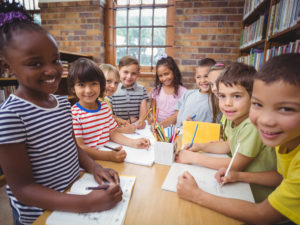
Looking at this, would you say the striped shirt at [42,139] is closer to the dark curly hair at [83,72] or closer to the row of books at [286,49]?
the dark curly hair at [83,72]

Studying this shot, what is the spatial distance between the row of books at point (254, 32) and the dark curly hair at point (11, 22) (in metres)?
2.29

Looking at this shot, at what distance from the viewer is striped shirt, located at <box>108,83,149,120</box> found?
1891 millimetres

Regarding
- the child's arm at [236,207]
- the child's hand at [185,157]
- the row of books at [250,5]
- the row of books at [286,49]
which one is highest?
the row of books at [250,5]

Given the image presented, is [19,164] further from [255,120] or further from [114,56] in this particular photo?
[114,56]

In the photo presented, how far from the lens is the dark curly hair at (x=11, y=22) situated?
56cm

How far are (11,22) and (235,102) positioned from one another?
1.00 meters

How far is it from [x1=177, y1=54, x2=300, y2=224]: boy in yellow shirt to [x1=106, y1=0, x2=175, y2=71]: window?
8.30 ft

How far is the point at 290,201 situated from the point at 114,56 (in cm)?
322

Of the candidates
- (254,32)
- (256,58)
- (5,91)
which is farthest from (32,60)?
(254,32)

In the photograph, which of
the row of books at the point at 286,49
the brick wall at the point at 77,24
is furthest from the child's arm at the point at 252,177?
the brick wall at the point at 77,24

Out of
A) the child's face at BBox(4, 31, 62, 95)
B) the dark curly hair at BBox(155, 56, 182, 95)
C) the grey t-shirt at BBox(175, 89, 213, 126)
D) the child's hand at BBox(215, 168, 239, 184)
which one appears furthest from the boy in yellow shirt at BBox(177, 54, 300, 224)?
the dark curly hair at BBox(155, 56, 182, 95)

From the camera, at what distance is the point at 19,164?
1.80ft

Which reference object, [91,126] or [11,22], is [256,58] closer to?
[91,126]

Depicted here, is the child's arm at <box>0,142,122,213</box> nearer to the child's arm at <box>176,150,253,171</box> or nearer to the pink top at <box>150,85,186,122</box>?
the child's arm at <box>176,150,253,171</box>
